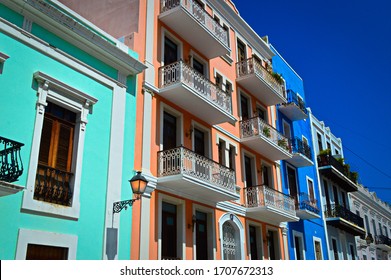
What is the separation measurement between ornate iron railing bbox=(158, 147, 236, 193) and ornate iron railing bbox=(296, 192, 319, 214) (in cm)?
722

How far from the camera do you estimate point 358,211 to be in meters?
29.4

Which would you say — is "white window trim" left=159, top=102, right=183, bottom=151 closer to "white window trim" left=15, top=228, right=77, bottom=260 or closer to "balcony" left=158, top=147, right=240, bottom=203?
"balcony" left=158, top=147, right=240, bottom=203

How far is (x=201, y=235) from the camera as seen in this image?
45.5 ft

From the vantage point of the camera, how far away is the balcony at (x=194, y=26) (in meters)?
14.4

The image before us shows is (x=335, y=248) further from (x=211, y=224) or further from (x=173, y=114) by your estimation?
(x=173, y=114)

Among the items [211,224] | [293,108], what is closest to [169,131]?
[211,224]

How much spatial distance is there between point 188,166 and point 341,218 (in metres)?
13.4

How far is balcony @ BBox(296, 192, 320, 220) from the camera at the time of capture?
63.6ft

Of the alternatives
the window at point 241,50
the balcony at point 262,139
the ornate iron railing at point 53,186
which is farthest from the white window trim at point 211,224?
the window at point 241,50

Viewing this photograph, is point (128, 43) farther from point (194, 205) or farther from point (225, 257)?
point (225, 257)

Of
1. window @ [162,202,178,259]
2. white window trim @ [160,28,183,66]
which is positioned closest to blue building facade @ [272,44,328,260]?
window @ [162,202,178,259]

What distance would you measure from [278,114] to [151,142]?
10896mm

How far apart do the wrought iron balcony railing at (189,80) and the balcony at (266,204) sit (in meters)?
3.51

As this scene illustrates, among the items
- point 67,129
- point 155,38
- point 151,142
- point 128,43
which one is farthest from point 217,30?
point 67,129
